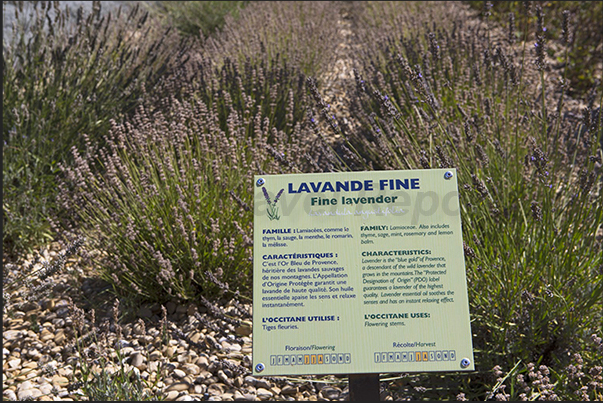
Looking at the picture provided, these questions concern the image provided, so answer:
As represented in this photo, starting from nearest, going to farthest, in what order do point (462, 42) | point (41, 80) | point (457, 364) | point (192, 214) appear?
point (457, 364)
point (192, 214)
point (41, 80)
point (462, 42)

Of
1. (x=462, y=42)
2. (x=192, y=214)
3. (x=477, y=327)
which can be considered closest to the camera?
(x=477, y=327)

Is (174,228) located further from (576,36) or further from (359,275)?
(576,36)

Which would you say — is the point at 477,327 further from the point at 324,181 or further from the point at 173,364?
the point at 173,364

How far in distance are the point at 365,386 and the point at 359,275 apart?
1.15 ft

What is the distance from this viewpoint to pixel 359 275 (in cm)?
156

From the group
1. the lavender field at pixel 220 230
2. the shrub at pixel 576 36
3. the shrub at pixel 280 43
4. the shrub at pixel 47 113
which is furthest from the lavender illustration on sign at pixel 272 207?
the shrub at pixel 576 36

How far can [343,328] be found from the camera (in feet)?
5.00

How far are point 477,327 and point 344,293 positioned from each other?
958mm

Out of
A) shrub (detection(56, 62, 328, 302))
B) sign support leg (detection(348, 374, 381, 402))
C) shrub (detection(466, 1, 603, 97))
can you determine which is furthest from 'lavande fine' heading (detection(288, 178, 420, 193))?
shrub (detection(466, 1, 603, 97))

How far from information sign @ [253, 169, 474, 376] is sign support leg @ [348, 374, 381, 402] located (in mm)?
132

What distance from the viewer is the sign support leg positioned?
1.61 m

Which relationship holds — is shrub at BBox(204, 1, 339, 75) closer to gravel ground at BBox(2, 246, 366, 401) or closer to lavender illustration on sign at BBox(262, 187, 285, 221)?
gravel ground at BBox(2, 246, 366, 401)

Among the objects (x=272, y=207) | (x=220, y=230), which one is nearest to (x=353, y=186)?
(x=272, y=207)

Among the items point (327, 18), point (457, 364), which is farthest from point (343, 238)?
point (327, 18)
